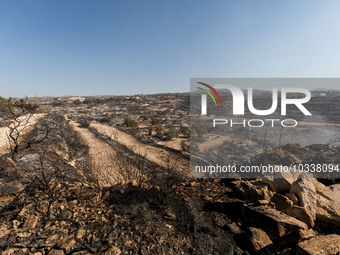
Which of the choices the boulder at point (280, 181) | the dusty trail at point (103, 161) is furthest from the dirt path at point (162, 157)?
the boulder at point (280, 181)

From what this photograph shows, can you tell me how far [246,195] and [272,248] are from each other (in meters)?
1.65

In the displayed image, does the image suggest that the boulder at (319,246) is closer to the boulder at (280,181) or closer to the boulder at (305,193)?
the boulder at (305,193)

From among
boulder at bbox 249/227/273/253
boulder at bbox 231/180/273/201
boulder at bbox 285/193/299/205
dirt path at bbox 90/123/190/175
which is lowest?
dirt path at bbox 90/123/190/175

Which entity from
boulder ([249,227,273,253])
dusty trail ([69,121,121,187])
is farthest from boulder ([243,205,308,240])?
dusty trail ([69,121,121,187])

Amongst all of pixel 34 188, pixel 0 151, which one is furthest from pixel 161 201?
pixel 0 151

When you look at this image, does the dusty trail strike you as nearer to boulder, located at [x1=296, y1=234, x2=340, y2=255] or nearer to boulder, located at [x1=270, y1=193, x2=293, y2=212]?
boulder, located at [x1=270, y1=193, x2=293, y2=212]

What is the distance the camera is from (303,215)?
3.52 metres

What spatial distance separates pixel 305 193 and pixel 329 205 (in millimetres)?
583

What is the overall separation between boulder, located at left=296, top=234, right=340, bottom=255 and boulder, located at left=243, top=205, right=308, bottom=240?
326 millimetres

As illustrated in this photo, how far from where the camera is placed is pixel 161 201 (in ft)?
14.4

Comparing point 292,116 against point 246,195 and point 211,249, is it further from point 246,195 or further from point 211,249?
point 211,249

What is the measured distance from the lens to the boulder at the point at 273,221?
311 cm

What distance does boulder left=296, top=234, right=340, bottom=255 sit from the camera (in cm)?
254

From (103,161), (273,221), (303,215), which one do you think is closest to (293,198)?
(303,215)
